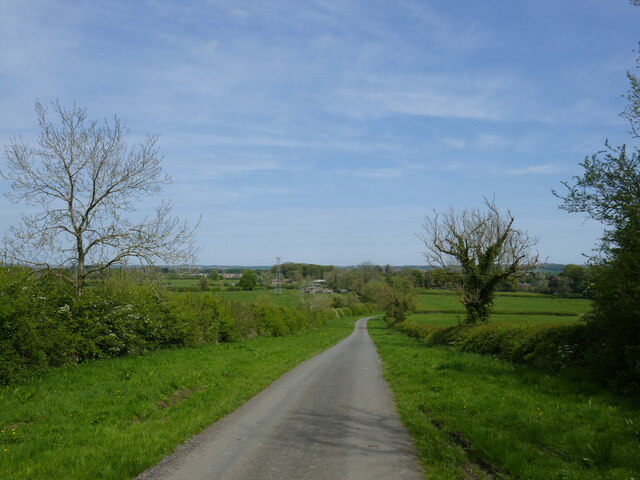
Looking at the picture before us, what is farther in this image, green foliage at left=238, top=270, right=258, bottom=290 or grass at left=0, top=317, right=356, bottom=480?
green foliage at left=238, top=270, right=258, bottom=290

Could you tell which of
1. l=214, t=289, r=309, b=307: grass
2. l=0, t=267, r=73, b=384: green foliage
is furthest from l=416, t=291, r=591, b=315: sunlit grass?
l=0, t=267, r=73, b=384: green foliage

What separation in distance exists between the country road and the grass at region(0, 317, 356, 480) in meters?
0.59

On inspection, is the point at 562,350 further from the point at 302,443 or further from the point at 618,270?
the point at 302,443

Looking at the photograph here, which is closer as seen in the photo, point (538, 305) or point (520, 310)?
point (520, 310)

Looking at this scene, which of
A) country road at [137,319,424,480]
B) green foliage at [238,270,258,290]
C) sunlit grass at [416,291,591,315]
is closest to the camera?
country road at [137,319,424,480]

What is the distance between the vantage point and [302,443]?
6816mm

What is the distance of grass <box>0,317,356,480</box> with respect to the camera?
6062mm

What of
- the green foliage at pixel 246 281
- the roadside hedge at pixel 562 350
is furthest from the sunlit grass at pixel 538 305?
the green foliage at pixel 246 281

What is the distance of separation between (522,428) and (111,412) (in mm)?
8026

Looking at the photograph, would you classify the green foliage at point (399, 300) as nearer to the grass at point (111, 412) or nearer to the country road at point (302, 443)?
the grass at point (111, 412)

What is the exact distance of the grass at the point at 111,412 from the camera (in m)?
6.06

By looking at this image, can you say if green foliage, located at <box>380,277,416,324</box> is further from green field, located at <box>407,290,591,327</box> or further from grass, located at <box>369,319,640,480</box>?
grass, located at <box>369,319,640,480</box>

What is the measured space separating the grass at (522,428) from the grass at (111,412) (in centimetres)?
427

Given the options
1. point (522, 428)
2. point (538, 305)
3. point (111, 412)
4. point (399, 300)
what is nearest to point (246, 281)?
point (399, 300)
